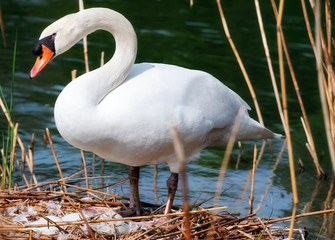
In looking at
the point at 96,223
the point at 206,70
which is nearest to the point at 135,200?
the point at 96,223

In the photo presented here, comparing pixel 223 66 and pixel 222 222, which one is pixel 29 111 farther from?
pixel 222 222

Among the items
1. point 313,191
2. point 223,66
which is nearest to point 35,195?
point 313,191

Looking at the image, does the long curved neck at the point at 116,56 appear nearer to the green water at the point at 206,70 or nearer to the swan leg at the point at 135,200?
the swan leg at the point at 135,200

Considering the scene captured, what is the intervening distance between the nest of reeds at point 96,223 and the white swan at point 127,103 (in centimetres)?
43

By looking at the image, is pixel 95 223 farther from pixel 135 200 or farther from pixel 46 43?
pixel 46 43

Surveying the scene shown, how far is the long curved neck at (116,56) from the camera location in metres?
4.02

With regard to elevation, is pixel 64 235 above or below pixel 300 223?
above

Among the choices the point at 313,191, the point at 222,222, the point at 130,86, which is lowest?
the point at 313,191

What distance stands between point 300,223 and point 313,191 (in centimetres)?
80

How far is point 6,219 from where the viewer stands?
411 centimetres

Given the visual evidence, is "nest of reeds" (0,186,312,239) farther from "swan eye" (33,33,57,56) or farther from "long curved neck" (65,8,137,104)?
"swan eye" (33,33,57,56)

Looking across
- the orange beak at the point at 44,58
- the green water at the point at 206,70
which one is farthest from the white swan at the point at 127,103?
the green water at the point at 206,70

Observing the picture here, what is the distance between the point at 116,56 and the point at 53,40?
20.5 inches

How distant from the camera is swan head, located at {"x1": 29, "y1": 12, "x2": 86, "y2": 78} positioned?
12.8 ft
